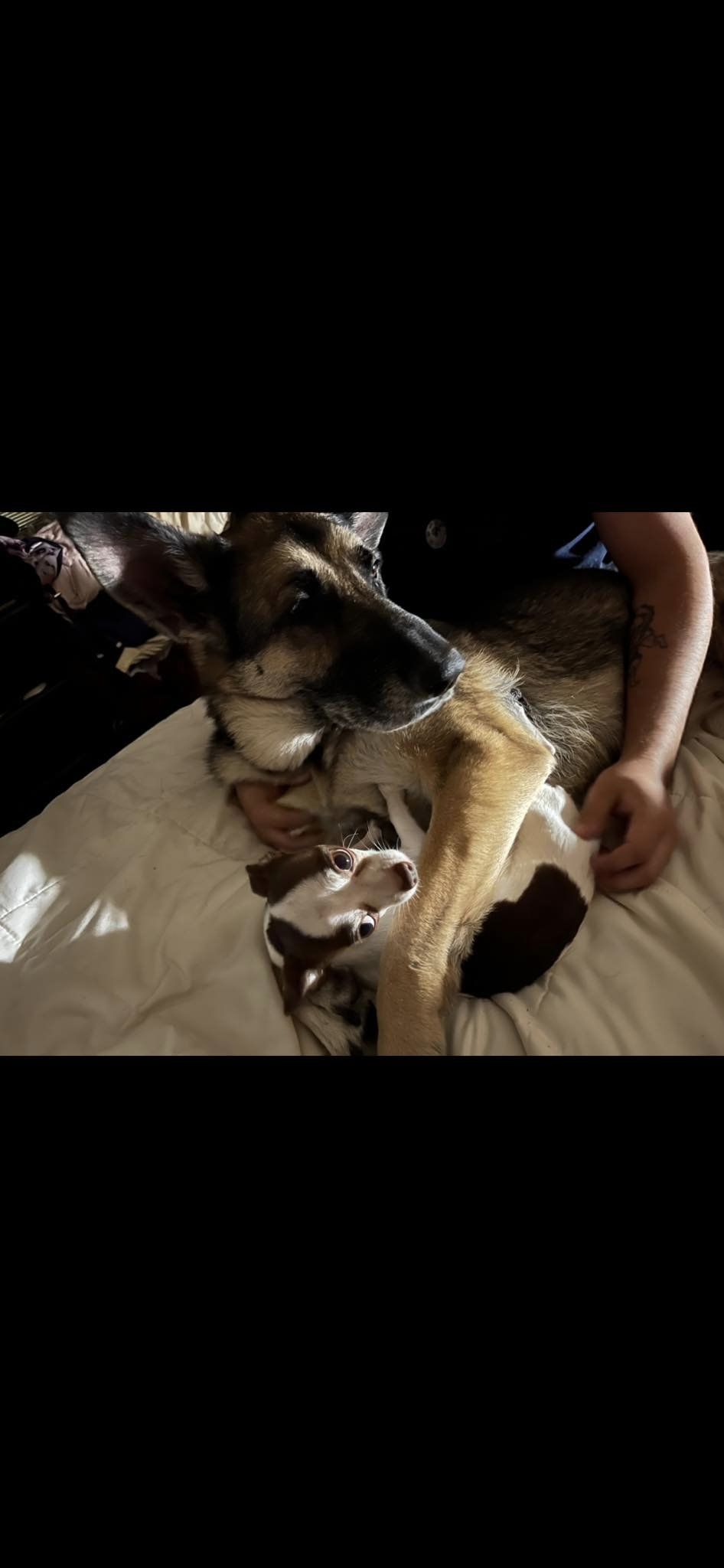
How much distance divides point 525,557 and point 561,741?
24.0 inches

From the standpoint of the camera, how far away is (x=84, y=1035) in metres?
1.56

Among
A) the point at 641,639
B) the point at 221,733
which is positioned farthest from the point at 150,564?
the point at 641,639

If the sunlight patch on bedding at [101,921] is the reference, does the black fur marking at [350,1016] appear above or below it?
below

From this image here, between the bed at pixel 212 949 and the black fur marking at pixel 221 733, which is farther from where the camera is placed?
the black fur marking at pixel 221 733

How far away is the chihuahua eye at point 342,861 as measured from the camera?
5.36ft

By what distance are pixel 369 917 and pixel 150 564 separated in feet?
3.50

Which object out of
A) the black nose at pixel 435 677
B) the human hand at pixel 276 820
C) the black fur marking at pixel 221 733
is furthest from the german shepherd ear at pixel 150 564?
the black nose at pixel 435 677

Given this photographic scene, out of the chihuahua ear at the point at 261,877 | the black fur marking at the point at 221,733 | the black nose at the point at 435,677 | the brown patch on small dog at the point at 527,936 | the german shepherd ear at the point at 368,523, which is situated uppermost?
the german shepherd ear at the point at 368,523

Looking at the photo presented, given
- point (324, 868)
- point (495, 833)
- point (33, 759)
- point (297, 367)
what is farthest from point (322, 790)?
point (33, 759)

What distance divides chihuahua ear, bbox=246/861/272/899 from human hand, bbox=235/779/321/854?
0.22 m

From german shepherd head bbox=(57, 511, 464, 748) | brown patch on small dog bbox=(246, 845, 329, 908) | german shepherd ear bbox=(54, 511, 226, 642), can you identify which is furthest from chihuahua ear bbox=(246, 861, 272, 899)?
german shepherd ear bbox=(54, 511, 226, 642)

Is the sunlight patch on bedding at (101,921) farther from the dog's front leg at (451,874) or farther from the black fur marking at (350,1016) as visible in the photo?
the dog's front leg at (451,874)

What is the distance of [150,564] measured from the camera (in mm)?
1798

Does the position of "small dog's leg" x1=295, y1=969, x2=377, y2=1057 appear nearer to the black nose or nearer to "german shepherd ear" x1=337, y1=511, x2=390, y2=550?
the black nose
